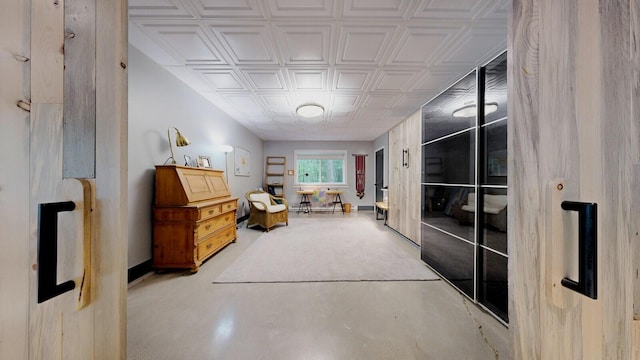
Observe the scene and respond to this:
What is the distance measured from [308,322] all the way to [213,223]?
6.24ft

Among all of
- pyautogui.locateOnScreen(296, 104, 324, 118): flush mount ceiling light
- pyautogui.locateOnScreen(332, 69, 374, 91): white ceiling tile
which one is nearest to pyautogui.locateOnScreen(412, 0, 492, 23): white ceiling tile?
pyautogui.locateOnScreen(332, 69, 374, 91): white ceiling tile

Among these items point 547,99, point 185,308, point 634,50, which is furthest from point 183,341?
point 634,50

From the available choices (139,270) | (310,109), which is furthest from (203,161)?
(310,109)

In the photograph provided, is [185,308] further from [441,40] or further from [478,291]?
[441,40]

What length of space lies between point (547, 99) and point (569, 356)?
25.6 inches

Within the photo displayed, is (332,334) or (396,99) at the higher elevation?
(396,99)

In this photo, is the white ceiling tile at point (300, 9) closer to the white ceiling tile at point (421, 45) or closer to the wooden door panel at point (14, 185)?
the white ceiling tile at point (421, 45)

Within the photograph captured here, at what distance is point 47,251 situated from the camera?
1.37 feet

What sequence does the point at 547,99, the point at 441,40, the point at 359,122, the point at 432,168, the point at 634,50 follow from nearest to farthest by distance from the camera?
the point at 634,50 → the point at 547,99 → the point at 441,40 → the point at 432,168 → the point at 359,122

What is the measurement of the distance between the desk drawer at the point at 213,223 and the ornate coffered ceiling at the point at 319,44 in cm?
184

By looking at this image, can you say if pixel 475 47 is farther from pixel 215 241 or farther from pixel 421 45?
pixel 215 241

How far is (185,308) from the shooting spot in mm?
1761

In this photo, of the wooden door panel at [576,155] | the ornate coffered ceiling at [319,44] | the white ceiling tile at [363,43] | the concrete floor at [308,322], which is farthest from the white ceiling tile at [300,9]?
the concrete floor at [308,322]

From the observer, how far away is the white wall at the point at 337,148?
6.91 m
